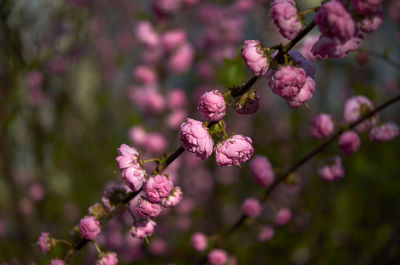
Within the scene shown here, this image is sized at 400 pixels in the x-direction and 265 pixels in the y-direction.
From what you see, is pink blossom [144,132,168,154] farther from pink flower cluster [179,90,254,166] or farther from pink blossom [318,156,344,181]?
pink flower cluster [179,90,254,166]

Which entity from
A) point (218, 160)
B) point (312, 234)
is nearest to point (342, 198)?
point (312, 234)

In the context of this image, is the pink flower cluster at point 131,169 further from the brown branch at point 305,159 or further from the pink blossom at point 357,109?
the pink blossom at point 357,109

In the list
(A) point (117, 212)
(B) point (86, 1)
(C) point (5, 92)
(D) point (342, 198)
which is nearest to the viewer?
(A) point (117, 212)

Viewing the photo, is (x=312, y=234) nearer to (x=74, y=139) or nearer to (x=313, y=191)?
(x=313, y=191)

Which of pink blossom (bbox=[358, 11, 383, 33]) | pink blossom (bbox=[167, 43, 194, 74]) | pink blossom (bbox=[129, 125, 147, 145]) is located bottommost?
pink blossom (bbox=[358, 11, 383, 33])

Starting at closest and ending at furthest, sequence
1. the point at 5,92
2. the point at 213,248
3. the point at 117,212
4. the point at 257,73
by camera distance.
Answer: the point at 257,73 < the point at 117,212 < the point at 213,248 < the point at 5,92

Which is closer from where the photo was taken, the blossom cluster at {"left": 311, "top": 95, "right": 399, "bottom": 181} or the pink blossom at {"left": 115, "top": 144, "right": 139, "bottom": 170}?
the pink blossom at {"left": 115, "top": 144, "right": 139, "bottom": 170}

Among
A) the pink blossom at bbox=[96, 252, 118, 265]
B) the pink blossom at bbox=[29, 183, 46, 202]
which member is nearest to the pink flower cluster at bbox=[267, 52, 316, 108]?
the pink blossom at bbox=[96, 252, 118, 265]
